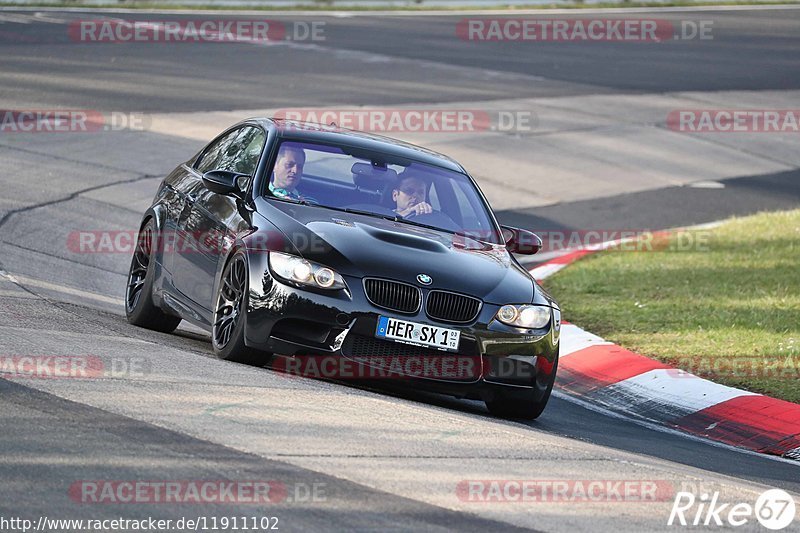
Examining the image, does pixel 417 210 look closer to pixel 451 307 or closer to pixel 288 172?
pixel 288 172

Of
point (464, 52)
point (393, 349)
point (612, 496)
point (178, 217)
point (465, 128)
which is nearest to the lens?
point (612, 496)

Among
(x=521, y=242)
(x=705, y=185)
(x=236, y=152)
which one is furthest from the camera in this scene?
(x=705, y=185)

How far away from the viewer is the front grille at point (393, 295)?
26.2 feet

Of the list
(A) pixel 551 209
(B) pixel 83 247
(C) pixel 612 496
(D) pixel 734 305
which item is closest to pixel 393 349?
(C) pixel 612 496

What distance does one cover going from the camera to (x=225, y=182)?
9.03 m

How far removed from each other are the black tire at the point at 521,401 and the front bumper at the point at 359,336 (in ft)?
0.52

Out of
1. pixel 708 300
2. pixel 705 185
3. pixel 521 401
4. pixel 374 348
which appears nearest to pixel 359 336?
pixel 374 348

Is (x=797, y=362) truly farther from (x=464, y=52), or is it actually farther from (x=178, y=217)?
(x=464, y=52)

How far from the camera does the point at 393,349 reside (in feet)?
26.1

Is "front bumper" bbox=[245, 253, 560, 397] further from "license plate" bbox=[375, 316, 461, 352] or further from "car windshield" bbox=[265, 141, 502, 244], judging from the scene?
"car windshield" bbox=[265, 141, 502, 244]

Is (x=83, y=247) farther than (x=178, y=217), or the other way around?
(x=83, y=247)

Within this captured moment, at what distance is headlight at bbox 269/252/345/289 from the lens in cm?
797

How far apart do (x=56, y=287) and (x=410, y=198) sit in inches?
135

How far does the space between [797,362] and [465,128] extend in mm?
12548
